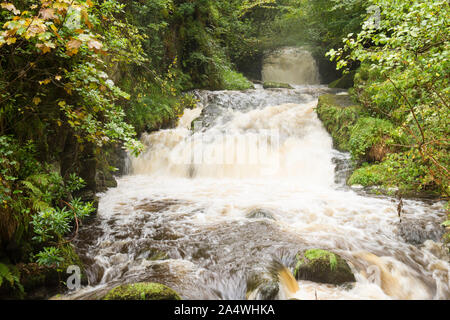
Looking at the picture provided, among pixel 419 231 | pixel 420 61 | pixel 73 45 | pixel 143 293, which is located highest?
pixel 420 61

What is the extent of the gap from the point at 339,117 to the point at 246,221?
592 centimetres

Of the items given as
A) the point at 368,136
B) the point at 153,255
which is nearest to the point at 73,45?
the point at 153,255

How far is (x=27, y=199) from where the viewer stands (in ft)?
9.67

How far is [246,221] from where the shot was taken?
502cm

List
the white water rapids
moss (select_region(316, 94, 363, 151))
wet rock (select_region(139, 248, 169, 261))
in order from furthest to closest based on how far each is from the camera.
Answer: moss (select_region(316, 94, 363, 151)) < wet rock (select_region(139, 248, 169, 261)) < the white water rapids

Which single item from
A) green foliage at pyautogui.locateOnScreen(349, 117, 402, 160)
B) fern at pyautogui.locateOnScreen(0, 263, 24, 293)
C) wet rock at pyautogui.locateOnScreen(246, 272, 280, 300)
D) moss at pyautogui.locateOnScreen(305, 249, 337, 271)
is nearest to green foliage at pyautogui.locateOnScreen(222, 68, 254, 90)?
green foliage at pyautogui.locateOnScreen(349, 117, 402, 160)

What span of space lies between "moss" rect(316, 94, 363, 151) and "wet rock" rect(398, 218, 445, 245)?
13.2 ft

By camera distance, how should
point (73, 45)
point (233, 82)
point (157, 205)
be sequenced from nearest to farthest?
point (73, 45), point (157, 205), point (233, 82)

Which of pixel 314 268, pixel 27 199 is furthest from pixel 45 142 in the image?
pixel 314 268

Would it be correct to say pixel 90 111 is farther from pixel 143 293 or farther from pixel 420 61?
pixel 420 61

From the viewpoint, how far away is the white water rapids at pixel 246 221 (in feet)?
11.2

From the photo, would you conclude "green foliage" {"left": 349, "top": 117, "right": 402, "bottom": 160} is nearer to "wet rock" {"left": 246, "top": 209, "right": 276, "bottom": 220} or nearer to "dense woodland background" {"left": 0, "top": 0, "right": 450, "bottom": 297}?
"dense woodland background" {"left": 0, "top": 0, "right": 450, "bottom": 297}

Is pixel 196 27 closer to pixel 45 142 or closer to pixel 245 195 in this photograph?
pixel 245 195

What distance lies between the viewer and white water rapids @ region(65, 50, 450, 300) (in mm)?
3400
